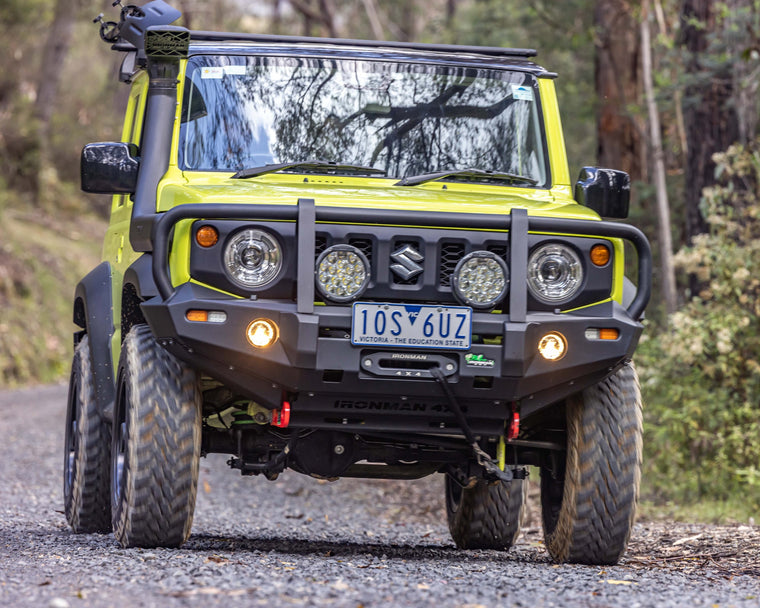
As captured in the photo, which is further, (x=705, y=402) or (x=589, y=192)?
(x=705, y=402)

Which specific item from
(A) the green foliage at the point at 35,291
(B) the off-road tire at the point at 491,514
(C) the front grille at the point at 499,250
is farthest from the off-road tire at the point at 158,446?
(A) the green foliage at the point at 35,291

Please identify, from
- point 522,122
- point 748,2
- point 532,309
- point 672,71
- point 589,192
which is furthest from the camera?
point 672,71

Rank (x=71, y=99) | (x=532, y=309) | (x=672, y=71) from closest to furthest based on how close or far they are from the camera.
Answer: (x=532, y=309), (x=672, y=71), (x=71, y=99)

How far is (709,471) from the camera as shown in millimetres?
11344

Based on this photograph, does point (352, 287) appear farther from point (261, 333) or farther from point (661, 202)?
point (661, 202)

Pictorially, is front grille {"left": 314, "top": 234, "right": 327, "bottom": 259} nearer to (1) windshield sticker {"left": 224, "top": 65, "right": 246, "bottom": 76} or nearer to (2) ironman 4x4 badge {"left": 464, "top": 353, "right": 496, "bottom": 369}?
(2) ironman 4x4 badge {"left": 464, "top": 353, "right": 496, "bottom": 369}

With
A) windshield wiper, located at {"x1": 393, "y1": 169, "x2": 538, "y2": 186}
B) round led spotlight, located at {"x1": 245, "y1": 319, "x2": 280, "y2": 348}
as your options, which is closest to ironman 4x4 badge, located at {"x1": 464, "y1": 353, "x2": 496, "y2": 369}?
round led spotlight, located at {"x1": 245, "y1": 319, "x2": 280, "y2": 348}

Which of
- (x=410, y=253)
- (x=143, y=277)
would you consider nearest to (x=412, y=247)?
(x=410, y=253)

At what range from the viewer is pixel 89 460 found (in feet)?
23.0

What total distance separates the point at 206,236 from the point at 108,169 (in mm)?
1086

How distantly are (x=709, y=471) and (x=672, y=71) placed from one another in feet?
19.2

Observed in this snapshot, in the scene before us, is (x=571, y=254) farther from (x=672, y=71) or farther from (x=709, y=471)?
(x=672, y=71)

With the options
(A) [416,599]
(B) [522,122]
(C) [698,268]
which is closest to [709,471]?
(C) [698,268]

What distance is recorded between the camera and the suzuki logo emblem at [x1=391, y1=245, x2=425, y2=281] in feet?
17.7
